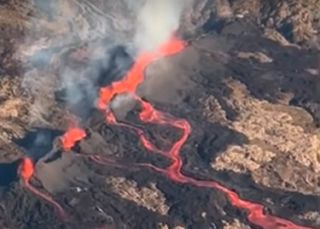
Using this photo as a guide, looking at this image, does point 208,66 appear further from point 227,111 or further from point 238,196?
point 238,196

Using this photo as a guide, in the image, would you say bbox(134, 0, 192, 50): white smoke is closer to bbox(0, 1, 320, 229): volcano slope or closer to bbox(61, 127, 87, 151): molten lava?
bbox(0, 1, 320, 229): volcano slope

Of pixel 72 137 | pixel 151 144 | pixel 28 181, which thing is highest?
pixel 151 144

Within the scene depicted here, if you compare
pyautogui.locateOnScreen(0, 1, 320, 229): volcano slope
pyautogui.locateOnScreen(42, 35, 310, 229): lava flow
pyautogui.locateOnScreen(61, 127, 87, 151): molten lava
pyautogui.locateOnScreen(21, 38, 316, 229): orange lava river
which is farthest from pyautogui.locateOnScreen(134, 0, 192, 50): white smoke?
pyautogui.locateOnScreen(61, 127, 87, 151): molten lava

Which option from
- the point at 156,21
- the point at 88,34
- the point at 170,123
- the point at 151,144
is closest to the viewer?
the point at 151,144

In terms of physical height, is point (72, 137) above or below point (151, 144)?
below

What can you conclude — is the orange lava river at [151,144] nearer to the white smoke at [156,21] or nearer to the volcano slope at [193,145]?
the volcano slope at [193,145]

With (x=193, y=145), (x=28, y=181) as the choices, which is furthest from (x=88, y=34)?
(x=28, y=181)

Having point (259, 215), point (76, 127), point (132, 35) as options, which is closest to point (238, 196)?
Result: point (259, 215)

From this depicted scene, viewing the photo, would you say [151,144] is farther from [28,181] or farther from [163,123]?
[28,181]
